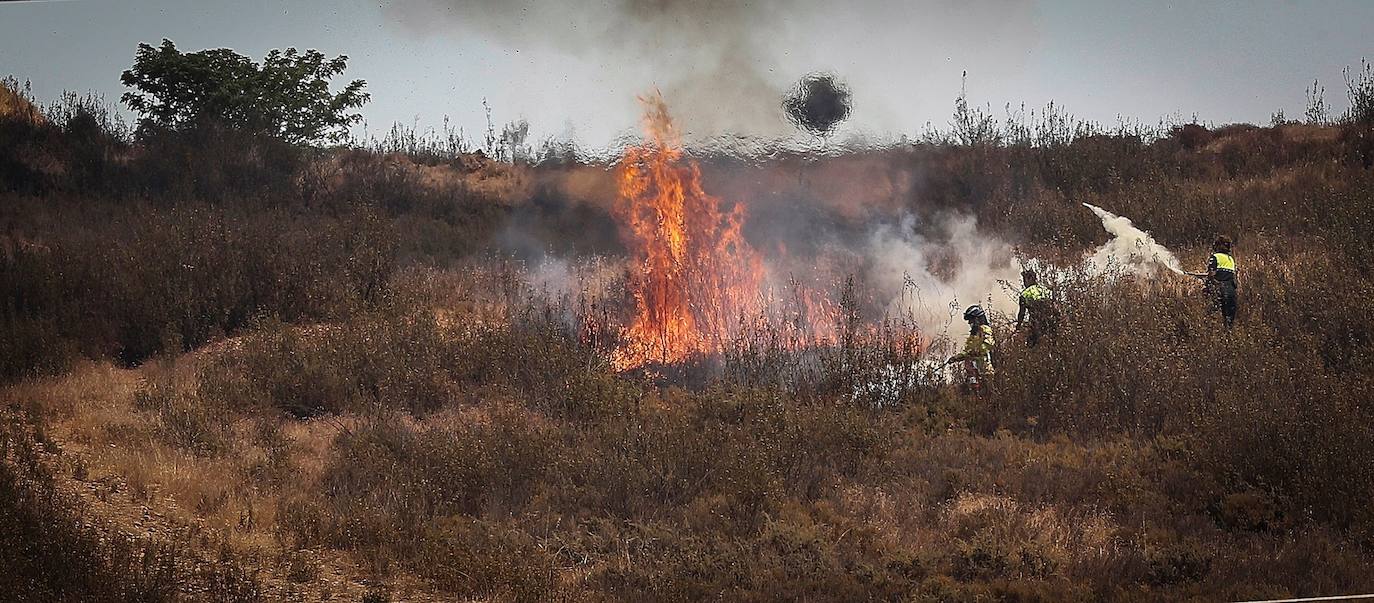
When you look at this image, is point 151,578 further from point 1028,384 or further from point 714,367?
point 1028,384

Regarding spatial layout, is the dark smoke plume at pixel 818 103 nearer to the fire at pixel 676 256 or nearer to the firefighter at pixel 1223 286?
the fire at pixel 676 256

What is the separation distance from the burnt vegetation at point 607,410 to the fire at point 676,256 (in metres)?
0.54

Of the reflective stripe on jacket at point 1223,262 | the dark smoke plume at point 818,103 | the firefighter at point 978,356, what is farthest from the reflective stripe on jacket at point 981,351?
the dark smoke plume at point 818,103

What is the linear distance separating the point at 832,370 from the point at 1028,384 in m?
1.79

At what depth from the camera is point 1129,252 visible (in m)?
14.9

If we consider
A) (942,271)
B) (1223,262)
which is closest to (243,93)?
(942,271)

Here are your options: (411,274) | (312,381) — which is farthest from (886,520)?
(411,274)

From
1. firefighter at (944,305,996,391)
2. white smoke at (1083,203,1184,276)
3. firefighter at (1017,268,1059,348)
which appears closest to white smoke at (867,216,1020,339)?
white smoke at (1083,203,1184,276)

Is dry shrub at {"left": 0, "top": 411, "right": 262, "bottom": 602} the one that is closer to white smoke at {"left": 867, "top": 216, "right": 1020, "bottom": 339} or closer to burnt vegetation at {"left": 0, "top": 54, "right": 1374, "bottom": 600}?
burnt vegetation at {"left": 0, "top": 54, "right": 1374, "bottom": 600}

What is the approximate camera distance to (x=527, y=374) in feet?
36.1

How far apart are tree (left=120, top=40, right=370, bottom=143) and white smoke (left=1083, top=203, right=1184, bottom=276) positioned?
10.5 m

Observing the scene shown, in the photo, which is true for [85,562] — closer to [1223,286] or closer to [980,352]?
[980,352]

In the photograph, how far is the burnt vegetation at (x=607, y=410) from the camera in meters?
7.11

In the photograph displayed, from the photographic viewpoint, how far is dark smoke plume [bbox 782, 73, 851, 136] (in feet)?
43.2
